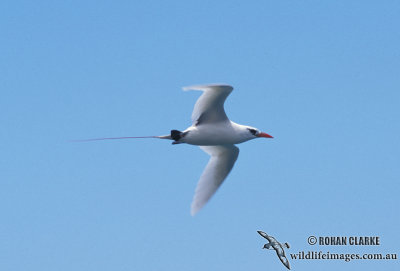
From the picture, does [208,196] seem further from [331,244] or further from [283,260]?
[331,244]

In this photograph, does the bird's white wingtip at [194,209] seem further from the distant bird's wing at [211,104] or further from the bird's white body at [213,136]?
the distant bird's wing at [211,104]

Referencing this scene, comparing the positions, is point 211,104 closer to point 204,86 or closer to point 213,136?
point 213,136

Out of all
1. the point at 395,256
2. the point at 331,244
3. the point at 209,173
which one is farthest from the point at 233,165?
the point at 395,256

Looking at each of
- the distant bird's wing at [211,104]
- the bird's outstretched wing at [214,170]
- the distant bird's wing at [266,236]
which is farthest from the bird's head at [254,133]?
the distant bird's wing at [266,236]

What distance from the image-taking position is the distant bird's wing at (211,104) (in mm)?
19062

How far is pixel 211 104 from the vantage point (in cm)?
1975

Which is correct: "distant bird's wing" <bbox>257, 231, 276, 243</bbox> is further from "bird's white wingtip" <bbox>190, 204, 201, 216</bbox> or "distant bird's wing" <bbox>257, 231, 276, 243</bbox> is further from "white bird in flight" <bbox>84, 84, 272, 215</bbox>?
"bird's white wingtip" <bbox>190, 204, 201, 216</bbox>

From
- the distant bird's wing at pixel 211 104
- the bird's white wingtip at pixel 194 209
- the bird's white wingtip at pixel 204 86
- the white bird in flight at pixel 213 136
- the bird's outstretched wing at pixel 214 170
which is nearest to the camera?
the bird's white wingtip at pixel 204 86

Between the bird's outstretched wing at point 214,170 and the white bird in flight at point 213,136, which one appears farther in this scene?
the bird's outstretched wing at point 214,170

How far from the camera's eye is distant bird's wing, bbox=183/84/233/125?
62.5ft

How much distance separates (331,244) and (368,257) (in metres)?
1.28

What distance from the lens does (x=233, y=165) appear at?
22328 millimetres

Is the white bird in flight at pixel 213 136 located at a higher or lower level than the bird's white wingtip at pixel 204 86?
lower

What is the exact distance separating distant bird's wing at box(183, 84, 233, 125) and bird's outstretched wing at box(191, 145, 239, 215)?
214 cm
